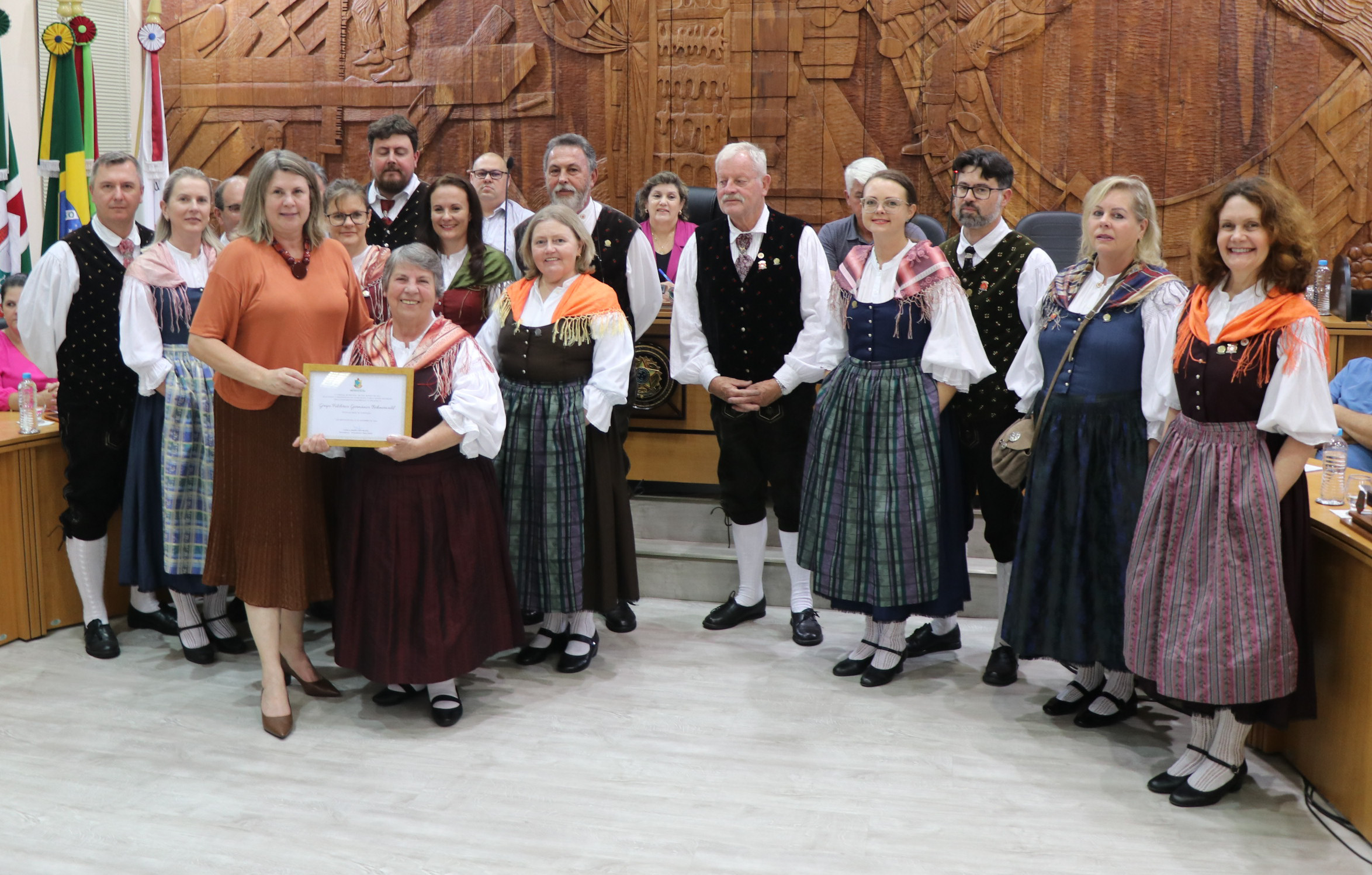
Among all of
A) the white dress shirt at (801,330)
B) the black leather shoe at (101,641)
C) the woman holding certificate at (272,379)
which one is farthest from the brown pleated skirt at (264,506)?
the white dress shirt at (801,330)

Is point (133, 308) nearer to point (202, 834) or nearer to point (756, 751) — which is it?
point (202, 834)

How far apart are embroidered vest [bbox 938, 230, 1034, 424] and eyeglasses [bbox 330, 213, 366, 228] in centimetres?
187

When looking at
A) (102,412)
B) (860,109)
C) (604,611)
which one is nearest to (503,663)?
(604,611)

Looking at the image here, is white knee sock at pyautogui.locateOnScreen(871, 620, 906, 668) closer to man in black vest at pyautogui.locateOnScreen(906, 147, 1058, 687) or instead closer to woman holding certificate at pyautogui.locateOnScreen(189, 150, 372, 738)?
man in black vest at pyautogui.locateOnScreen(906, 147, 1058, 687)

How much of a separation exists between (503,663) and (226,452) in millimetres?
1116

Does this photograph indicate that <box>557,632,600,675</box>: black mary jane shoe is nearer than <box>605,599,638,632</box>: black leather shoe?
Yes

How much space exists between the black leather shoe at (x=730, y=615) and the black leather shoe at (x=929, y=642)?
0.56m

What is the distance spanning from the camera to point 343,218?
370cm

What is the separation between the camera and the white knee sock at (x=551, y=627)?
12.2ft

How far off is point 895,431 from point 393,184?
2.15m

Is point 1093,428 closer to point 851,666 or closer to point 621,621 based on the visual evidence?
point 851,666

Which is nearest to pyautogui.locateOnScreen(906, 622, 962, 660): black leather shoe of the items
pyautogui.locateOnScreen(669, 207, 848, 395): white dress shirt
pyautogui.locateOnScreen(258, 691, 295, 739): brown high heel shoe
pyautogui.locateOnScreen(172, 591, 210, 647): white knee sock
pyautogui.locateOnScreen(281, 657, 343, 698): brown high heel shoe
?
pyautogui.locateOnScreen(669, 207, 848, 395): white dress shirt

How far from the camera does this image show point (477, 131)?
616cm

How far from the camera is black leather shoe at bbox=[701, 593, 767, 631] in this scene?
13.0ft
